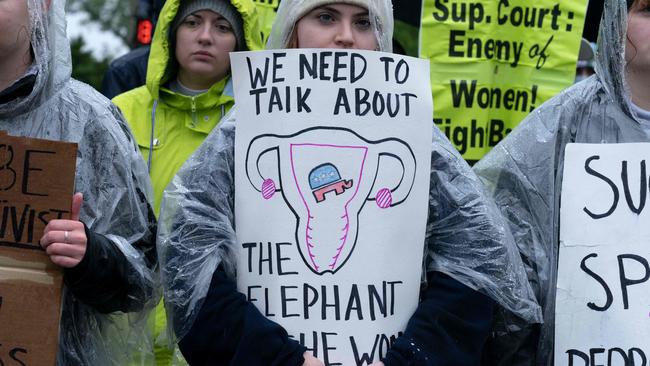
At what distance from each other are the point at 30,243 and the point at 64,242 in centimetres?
10

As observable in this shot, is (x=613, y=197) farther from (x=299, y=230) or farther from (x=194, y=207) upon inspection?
Result: (x=194, y=207)

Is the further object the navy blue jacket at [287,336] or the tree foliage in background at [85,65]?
the tree foliage in background at [85,65]

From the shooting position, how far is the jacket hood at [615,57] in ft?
12.9

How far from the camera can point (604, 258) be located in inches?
149

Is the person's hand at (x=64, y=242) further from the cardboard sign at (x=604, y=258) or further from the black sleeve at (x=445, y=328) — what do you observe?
the cardboard sign at (x=604, y=258)

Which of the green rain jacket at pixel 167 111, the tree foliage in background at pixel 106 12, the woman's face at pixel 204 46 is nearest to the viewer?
the green rain jacket at pixel 167 111

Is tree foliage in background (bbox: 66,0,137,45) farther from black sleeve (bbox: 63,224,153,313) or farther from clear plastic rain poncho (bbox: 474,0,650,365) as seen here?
black sleeve (bbox: 63,224,153,313)

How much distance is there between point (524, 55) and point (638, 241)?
252 centimetres

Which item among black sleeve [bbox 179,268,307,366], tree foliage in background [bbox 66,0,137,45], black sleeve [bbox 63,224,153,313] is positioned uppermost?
tree foliage in background [bbox 66,0,137,45]

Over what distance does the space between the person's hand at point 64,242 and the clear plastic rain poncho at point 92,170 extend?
0.64 ft

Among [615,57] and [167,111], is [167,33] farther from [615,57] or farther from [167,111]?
[615,57]

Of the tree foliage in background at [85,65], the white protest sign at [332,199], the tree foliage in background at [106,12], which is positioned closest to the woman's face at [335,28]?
the white protest sign at [332,199]

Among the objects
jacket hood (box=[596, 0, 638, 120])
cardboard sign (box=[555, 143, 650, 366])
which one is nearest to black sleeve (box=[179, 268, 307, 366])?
cardboard sign (box=[555, 143, 650, 366])

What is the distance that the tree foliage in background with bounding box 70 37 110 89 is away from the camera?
1606 cm
